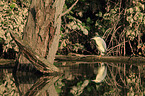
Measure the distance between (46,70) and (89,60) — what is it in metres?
2.95

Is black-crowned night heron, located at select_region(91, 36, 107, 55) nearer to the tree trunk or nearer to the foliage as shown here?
the foliage

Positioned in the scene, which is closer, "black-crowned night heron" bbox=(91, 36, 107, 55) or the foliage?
"black-crowned night heron" bbox=(91, 36, 107, 55)

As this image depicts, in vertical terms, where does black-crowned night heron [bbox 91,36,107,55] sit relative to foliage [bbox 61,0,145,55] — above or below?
below

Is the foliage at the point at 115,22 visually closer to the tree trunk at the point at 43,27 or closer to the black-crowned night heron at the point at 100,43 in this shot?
the black-crowned night heron at the point at 100,43

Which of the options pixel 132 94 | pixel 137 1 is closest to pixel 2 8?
pixel 137 1

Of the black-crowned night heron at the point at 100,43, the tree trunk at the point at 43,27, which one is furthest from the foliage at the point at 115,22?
the tree trunk at the point at 43,27

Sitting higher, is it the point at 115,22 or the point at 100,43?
the point at 115,22

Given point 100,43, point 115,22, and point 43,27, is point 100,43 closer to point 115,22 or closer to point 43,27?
point 115,22

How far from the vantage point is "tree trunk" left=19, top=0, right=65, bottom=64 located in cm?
504

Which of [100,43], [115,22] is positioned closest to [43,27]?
[100,43]

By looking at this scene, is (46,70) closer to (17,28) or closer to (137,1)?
(17,28)

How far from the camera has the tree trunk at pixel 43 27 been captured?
504 cm

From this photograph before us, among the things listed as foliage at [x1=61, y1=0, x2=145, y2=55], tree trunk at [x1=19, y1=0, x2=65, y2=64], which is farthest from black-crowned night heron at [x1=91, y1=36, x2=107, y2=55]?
tree trunk at [x1=19, y1=0, x2=65, y2=64]

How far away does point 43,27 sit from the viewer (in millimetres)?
5035
